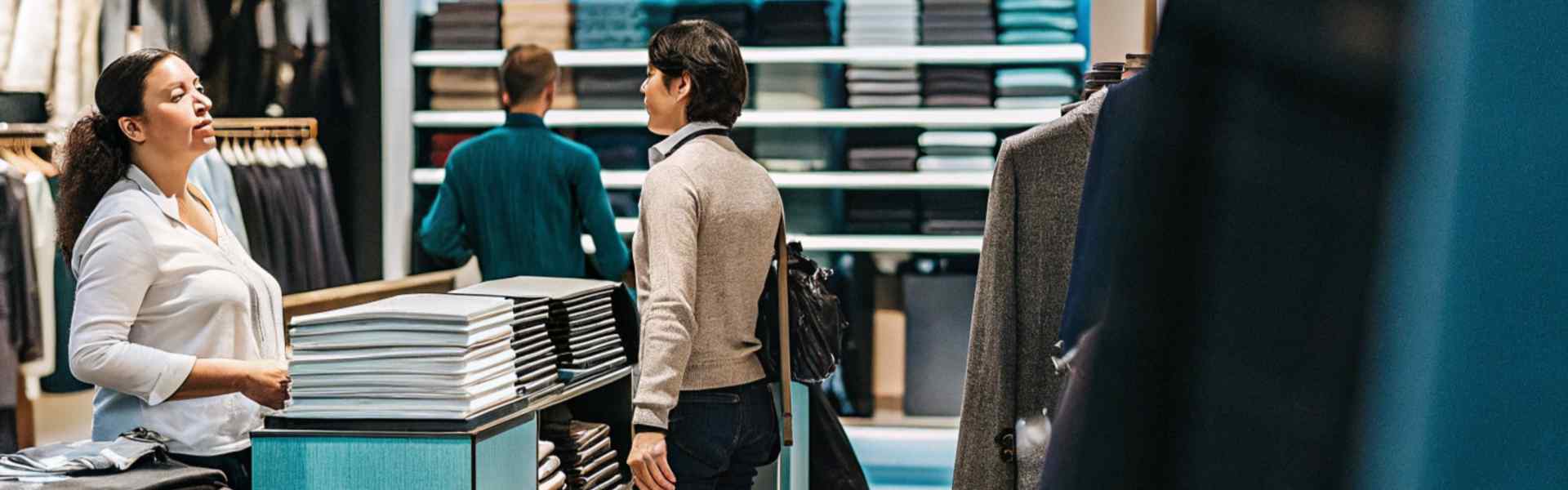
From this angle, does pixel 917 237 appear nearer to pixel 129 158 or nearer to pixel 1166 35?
pixel 129 158

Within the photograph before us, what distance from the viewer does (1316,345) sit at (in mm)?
298

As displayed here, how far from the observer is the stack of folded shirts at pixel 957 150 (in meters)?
5.81

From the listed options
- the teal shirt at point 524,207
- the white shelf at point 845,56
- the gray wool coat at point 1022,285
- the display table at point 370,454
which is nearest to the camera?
the gray wool coat at point 1022,285

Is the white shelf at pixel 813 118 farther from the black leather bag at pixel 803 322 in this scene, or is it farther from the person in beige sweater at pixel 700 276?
the person in beige sweater at pixel 700 276

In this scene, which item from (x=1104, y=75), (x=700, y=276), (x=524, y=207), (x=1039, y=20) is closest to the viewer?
(x=1104, y=75)

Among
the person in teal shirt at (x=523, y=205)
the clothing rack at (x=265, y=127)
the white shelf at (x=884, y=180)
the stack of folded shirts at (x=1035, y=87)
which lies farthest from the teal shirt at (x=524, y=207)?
the stack of folded shirts at (x=1035, y=87)

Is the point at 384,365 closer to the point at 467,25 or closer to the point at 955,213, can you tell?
the point at 955,213

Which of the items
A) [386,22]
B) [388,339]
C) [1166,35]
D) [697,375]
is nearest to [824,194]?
[386,22]

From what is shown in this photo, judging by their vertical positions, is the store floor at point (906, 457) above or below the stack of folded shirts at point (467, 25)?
below

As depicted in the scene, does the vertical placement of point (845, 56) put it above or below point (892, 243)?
above

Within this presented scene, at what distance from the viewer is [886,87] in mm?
5875

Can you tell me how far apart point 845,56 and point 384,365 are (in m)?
3.92

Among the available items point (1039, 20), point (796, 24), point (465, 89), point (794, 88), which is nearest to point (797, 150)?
point (794, 88)

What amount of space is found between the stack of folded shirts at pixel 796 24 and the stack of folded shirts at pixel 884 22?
109mm
